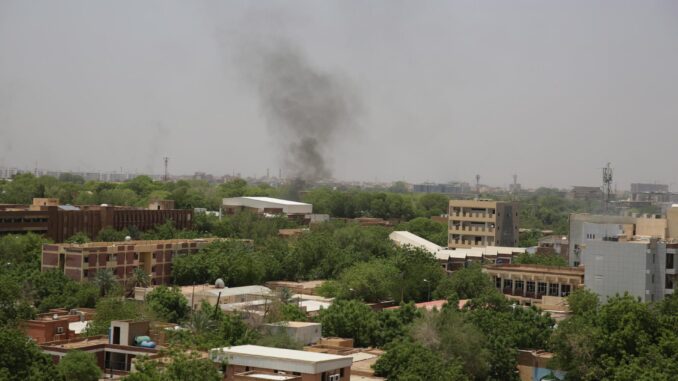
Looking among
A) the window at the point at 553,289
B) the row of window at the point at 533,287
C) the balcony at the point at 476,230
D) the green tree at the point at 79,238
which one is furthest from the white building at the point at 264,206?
the window at the point at 553,289

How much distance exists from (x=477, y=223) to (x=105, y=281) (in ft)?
72.1

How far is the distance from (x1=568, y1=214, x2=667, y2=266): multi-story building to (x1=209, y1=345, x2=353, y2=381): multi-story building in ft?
43.4

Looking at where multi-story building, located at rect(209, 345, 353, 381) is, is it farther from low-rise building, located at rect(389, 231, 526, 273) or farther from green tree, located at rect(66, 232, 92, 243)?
green tree, located at rect(66, 232, 92, 243)

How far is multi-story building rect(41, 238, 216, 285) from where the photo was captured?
3506cm

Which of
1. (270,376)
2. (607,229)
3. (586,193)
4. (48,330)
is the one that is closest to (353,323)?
(48,330)

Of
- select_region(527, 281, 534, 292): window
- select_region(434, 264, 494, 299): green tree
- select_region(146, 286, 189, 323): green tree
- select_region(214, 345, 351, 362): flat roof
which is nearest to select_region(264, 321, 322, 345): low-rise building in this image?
select_region(214, 345, 351, 362): flat roof

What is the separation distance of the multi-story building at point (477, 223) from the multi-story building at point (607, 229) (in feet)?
22.7

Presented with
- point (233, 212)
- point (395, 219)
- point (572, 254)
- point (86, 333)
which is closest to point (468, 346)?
point (86, 333)

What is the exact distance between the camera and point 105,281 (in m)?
33.3

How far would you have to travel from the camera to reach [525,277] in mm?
34469

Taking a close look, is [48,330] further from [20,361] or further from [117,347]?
[20,361]

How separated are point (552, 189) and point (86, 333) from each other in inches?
5710

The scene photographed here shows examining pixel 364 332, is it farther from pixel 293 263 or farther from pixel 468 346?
pixel 293 263

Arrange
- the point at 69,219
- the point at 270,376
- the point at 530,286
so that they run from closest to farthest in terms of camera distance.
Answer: the point at 270,376 → the point at 530,286 → the point at 69,219
